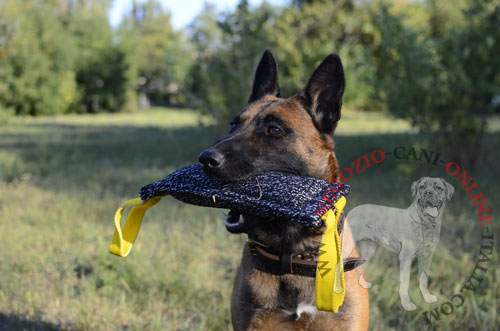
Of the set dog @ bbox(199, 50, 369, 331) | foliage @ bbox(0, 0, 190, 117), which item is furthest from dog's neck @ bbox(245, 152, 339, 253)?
foliage @ bbox(0, 0, 190, 117)

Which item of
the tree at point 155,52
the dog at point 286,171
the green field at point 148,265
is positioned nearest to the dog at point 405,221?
the dog at point 286,171

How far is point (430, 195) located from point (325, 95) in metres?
1.15

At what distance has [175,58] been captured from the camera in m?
41.6

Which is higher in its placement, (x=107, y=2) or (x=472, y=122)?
(x=107, y=2)

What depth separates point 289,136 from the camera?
2582mm

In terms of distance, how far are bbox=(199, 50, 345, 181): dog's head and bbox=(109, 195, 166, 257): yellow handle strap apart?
1.62ft

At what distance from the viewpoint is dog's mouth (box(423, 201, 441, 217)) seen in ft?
10.5

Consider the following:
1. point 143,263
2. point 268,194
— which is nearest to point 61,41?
point 143,263

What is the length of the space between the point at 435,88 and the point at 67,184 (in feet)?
22.8

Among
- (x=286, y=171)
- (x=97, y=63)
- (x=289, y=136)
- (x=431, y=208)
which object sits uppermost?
(x=97, y=63)

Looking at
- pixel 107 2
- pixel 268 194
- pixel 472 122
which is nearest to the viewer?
pixel 268 194

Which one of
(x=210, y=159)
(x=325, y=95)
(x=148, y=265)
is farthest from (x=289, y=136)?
(x=148, y=265)

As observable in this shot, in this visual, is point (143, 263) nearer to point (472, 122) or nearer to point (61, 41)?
point (472, 122)

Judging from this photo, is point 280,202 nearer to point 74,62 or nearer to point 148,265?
point 148,265
